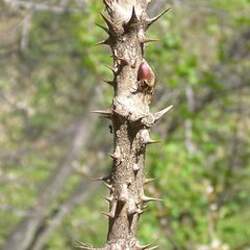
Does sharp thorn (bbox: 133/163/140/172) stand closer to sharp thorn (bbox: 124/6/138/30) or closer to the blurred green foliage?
sharp thorn (bbox: 124/6/138/30)

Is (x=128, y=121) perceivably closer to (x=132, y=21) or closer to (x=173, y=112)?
(x=132, y=21)

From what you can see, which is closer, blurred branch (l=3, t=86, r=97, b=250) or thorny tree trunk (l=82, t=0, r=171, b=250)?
thorny tree trunk (l=82, t=0, r=171, b=250)

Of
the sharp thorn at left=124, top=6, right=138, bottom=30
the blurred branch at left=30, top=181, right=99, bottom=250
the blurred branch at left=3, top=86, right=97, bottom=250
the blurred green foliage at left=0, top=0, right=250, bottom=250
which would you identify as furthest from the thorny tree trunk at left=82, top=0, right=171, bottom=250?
the blurred branch at left=30, top=181, right=99, bottom=250

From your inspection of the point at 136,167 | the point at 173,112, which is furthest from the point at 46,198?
the point at 136,167

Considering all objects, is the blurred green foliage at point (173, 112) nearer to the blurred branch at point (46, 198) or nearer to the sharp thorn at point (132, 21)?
the blurred branch at point (46, 198)

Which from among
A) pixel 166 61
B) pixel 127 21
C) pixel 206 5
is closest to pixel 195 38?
pixel 206 5

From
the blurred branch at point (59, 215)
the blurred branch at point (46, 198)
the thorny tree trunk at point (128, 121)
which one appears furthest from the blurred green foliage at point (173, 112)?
the thorny tree trunk at point (128, 121)
